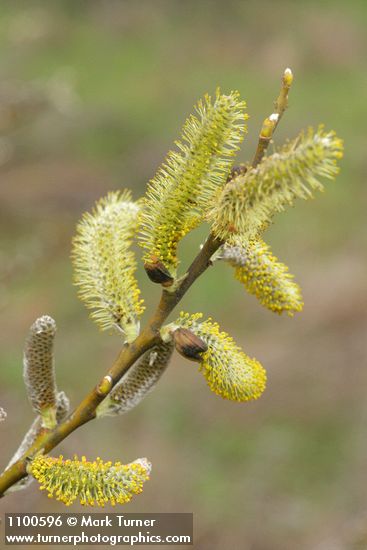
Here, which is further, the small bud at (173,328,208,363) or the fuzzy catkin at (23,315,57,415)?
the fuzzy catkin at (23,315,57,415)

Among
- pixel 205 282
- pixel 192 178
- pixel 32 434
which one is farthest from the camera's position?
pixel 205 282

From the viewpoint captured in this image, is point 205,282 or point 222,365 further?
point 205,282

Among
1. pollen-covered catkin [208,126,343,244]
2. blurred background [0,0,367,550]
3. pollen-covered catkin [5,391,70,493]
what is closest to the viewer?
pollen-covered catkin [208,126,343,244]

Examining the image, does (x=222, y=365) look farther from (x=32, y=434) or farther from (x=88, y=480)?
(x=32, y=434)

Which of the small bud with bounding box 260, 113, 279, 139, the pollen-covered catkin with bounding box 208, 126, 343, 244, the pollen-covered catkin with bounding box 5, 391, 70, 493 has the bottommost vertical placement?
the pollen-covered catkin with bounding box 5, 391, 70, 493

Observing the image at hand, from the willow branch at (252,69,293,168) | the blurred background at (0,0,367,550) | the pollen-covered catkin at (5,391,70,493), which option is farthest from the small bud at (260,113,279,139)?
the blurred background at (0,0,367,550)

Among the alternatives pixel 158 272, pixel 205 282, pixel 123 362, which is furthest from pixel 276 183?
pixel 205 282

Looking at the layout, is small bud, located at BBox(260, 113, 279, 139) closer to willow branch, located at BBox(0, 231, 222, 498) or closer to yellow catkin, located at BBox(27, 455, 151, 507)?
willow branch, located at BBox(0, 231, 222, 498)

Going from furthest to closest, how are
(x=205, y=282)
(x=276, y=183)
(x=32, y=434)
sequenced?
(x=205, y=282)
(x=32, y=434)
(x=276, y=183)
